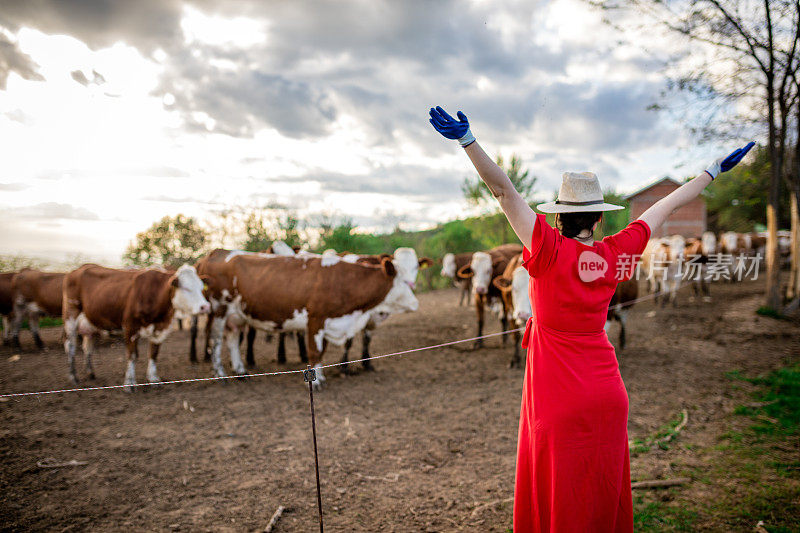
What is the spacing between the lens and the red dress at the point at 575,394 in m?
1.97

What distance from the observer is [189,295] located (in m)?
6.39

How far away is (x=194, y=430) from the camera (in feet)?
16.8

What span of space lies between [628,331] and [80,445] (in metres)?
10.3

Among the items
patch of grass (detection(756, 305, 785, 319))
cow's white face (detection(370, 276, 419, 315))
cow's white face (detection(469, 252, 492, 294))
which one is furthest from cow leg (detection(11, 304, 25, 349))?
patch of grass (detection(756, 305, 785, 319))

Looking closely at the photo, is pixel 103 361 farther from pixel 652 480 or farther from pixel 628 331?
pixel 628 331

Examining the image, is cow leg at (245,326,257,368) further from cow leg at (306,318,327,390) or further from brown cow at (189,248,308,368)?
cow leg at (306,318,327,390)

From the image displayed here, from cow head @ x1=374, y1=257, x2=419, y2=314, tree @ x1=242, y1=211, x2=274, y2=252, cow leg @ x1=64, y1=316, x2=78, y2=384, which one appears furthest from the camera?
tree @ x1=242, y1=211, x2=274, y2=252

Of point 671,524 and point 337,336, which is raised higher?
point 337,336

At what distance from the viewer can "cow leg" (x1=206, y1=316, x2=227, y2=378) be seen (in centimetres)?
680

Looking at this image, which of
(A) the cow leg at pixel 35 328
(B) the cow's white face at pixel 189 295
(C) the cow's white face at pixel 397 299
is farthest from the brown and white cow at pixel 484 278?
(A) the cow leg at pixel 35 328

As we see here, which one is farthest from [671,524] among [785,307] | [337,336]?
[785,307]

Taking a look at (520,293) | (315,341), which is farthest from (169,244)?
(520,293)

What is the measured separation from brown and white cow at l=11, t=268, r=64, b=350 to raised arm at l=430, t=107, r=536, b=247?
1008 cm

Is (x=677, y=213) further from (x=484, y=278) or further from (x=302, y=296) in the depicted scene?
(x=302, y=296)
